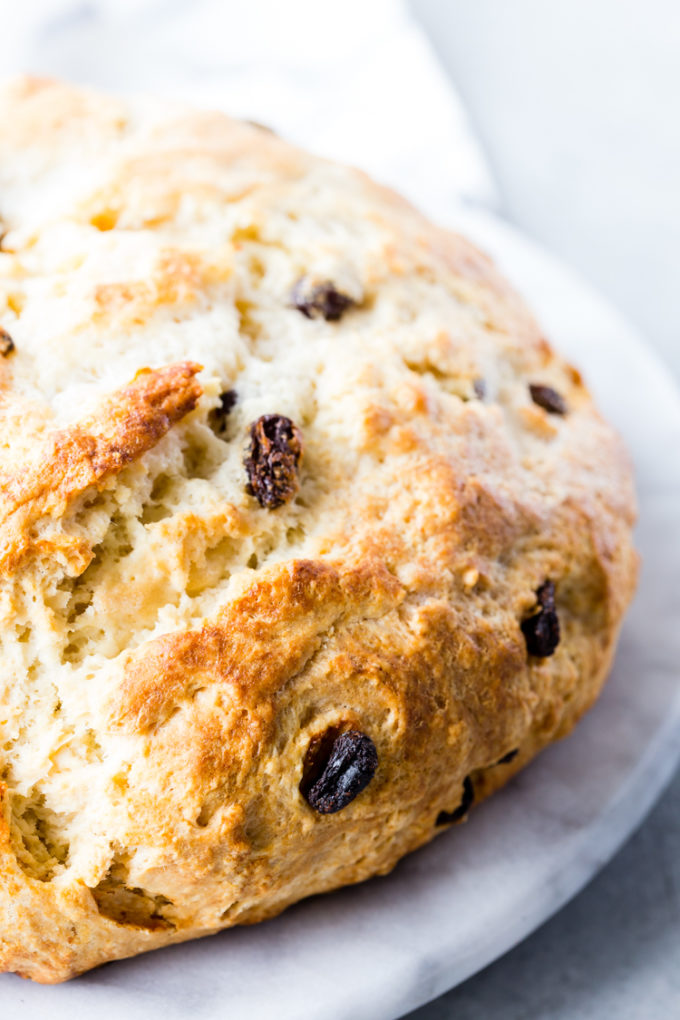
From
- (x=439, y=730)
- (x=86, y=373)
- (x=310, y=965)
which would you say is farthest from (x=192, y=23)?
(x=310, y=965)

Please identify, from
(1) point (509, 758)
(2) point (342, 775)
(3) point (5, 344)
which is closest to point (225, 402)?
(3) point (5, 344)

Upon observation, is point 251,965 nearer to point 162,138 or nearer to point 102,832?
point 102,832

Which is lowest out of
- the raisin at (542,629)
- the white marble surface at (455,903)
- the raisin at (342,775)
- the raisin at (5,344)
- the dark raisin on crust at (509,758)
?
the white marble surface at (455,903)

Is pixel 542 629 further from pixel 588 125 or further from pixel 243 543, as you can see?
pixel 588 125

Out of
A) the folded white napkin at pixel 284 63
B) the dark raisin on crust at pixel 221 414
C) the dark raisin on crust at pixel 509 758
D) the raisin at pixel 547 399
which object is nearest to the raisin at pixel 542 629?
the dark raisin on crust at pixel 509 758

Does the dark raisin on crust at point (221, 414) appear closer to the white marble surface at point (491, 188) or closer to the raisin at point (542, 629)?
the raisin at point (542, 629)

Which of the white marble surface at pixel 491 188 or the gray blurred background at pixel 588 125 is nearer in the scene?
the white marble surface at pixel 491 188

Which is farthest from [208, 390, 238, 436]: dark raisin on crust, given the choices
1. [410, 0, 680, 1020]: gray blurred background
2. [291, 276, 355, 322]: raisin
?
[410, 0, 680, 1020]: gray blurred background
